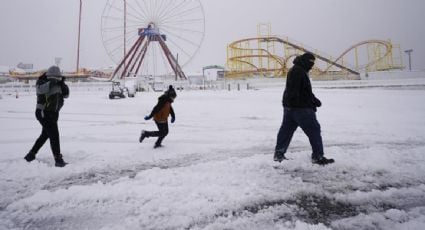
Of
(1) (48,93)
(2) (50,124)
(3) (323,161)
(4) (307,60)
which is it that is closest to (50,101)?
(1) (48,93)

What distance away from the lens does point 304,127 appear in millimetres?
3691

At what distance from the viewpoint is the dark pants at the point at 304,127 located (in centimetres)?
366

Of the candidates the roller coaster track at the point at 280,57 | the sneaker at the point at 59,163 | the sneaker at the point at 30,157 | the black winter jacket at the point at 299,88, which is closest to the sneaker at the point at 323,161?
the black winter jacket at the point at 299,88

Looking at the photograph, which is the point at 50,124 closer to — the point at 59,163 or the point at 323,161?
the point at 59,163

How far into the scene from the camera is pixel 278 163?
152 inches

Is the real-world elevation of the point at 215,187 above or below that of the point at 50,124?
below

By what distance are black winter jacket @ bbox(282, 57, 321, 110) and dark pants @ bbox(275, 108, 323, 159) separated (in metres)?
0.10

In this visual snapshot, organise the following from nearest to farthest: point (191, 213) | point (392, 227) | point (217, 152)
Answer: point (392, 227), point (191, 213), point (217, 152)

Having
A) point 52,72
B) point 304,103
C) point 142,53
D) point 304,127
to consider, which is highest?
point 142,53

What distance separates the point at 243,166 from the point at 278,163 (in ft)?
1.68

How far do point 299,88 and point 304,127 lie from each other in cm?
52

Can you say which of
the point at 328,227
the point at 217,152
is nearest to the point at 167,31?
the point at 217,152

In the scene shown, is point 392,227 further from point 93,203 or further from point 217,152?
point 217,152

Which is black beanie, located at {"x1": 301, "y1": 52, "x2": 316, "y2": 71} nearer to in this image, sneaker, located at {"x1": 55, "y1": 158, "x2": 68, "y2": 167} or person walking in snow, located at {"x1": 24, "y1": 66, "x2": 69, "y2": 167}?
person walking in snow, located at {"x1": 24, "y1": 66, "x2": 69, "y2": 167}
